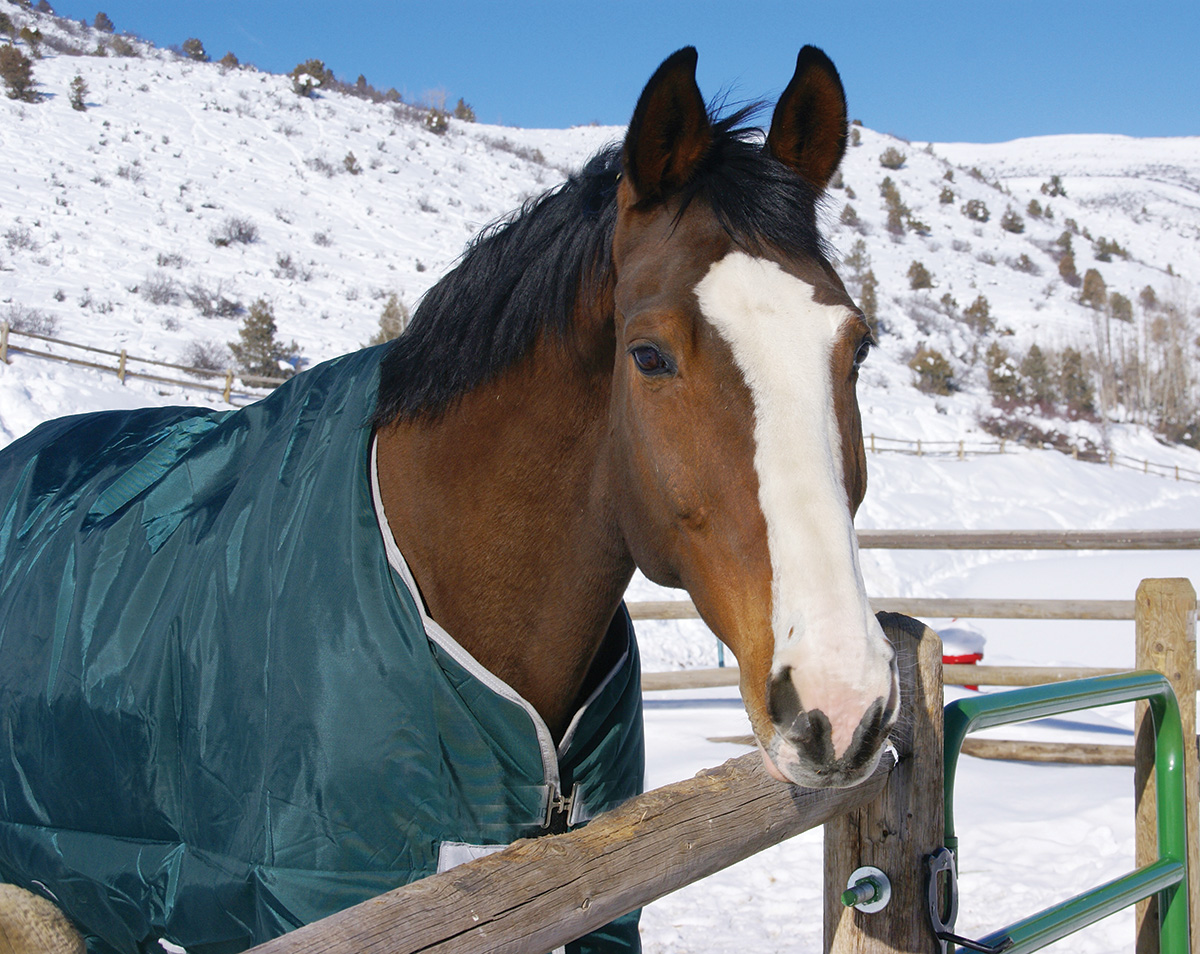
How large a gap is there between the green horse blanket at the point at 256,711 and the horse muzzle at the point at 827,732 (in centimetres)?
60

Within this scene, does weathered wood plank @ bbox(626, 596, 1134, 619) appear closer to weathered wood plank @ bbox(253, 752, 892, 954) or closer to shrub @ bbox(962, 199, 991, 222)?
weathered wood plank @ bbox(253, 752, 892, 954)

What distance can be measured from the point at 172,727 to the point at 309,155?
116 ft

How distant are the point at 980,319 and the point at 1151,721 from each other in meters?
36.6

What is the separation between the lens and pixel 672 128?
1.61 meters

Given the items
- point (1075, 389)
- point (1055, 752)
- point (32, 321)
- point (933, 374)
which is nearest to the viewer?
point (1055, 752)

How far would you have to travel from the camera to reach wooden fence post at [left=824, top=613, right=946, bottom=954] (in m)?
1.54

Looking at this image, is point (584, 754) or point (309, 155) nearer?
point (584, 754)

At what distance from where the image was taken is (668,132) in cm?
161

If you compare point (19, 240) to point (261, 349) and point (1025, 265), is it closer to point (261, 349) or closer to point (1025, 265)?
point (261, 349)

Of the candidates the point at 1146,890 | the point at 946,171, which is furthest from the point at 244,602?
the point at 946,171

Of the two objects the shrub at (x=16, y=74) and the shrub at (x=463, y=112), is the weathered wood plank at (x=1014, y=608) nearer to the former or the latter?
the shrub at (x=16, y=74)

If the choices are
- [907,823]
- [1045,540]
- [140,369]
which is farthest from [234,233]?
[907,823]

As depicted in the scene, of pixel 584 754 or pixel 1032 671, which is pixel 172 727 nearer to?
pixel 584 754

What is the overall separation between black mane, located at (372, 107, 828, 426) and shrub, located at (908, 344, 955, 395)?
29.6 m
